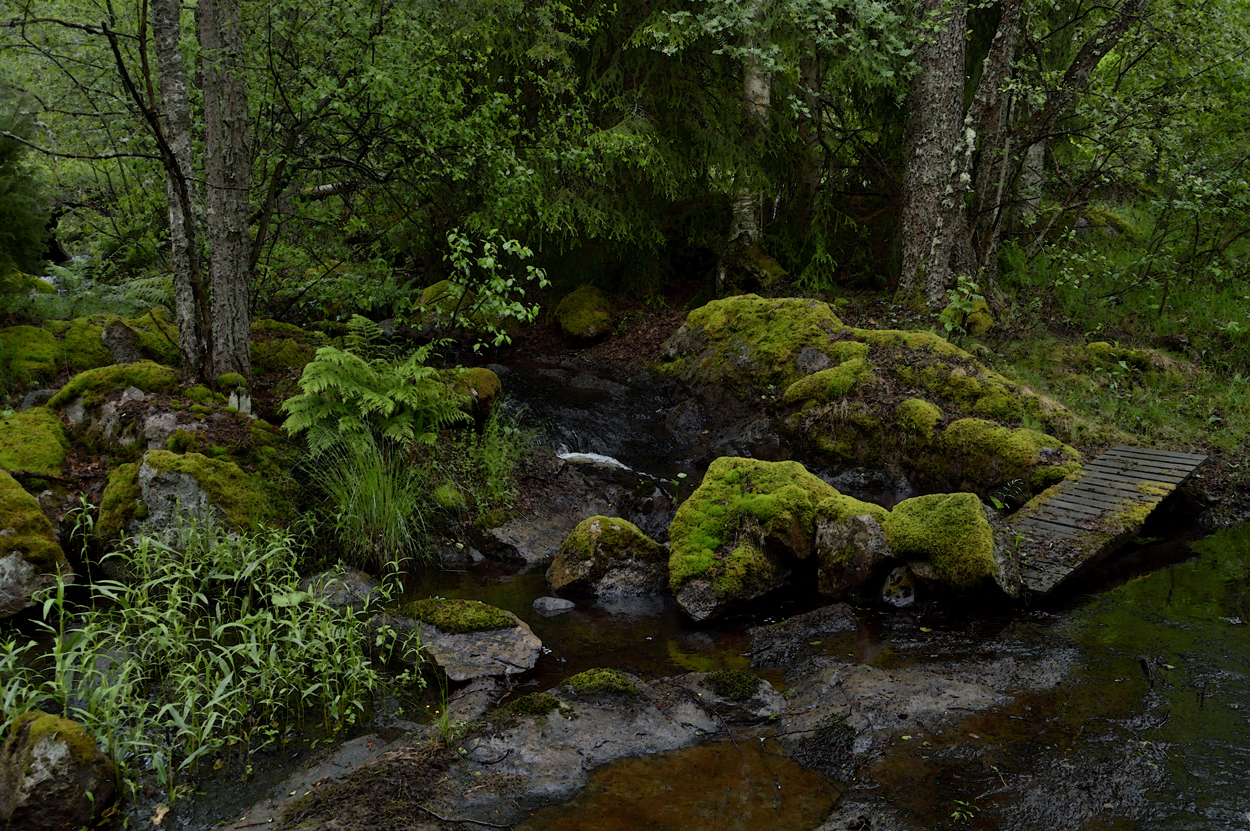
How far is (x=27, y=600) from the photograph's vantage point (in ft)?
17.5

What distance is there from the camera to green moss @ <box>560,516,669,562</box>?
6.61 metres

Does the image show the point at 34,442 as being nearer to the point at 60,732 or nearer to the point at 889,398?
the point at 60,732

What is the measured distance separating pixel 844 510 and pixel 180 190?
653cm

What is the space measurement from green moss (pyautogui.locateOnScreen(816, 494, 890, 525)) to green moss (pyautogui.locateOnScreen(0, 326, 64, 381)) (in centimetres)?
808

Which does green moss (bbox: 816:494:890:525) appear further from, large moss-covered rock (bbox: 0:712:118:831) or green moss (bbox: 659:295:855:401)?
large moss-covered rock (bbox: 0:712:118:831)

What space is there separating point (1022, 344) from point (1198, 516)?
3.49 m

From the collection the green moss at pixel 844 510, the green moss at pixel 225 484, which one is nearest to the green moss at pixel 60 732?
the green moss at pixel 225 484

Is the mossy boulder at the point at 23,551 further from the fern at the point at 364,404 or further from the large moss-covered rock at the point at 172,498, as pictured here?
the fern at the point at 364,404

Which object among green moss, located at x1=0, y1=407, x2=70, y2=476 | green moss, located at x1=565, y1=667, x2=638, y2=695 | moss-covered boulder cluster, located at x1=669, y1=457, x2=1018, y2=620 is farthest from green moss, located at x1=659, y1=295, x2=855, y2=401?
green moss, located at x1=0, y1=407, x2=70, y2=476

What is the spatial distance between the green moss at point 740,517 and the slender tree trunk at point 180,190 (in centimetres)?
521

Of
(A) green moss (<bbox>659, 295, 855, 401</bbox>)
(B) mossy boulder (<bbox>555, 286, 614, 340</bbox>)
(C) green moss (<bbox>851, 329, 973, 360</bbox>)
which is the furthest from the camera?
(B) mossy boulder (<bbox>555, 286, 614, 340</bbox>)

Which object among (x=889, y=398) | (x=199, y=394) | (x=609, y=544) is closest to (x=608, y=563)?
(x=609, y=544)

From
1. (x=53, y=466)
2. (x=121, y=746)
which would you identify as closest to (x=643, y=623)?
(x=121, y=746)

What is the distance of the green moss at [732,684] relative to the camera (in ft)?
15.3
